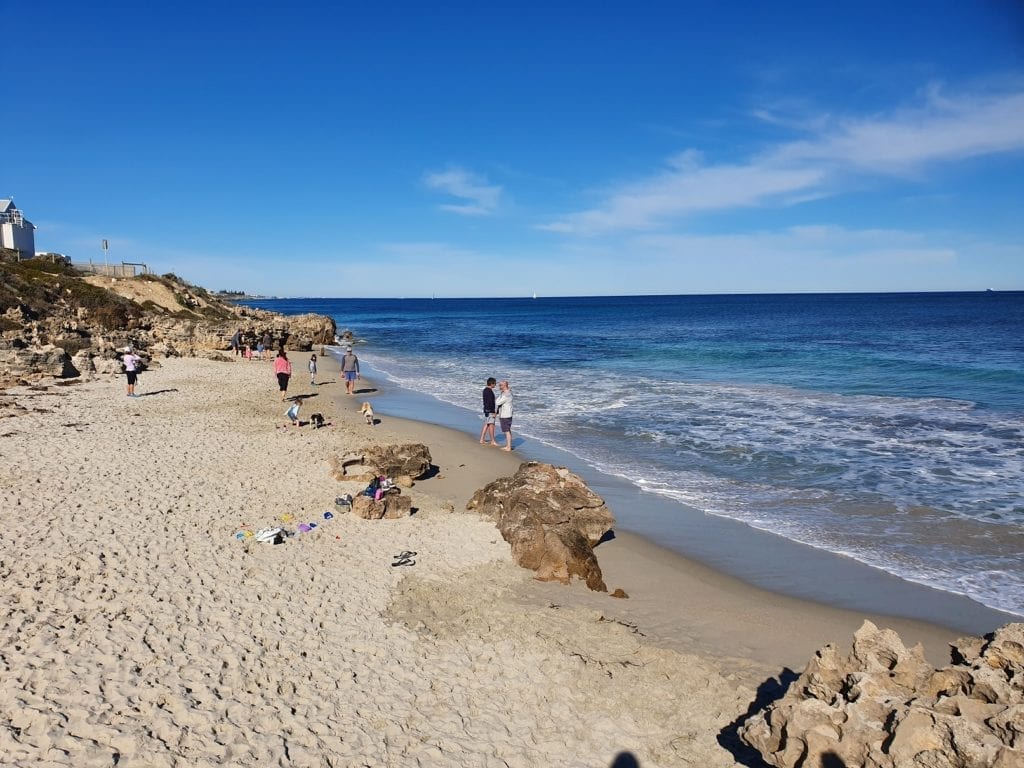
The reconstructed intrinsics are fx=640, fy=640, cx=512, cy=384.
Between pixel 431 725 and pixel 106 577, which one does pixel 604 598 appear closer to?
pixel 431 725

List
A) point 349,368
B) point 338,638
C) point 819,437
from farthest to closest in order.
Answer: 1. point 349,368
2. point 819,437
3. point 338,638

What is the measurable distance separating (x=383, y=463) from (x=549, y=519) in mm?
4099

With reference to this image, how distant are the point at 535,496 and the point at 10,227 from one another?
69016mm

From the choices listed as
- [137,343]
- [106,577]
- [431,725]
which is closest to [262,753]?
[431,725]

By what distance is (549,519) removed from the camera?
9211 mm

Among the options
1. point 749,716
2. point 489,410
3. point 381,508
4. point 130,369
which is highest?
point 130,369

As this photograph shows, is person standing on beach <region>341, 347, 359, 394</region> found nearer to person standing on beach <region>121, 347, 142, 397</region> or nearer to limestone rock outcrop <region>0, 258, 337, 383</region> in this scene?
limestone rock outcrop <region>0, 258, 337, 383</region>

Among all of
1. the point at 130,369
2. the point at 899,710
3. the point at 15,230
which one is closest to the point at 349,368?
the point at 130,369

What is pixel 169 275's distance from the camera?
5809 cm

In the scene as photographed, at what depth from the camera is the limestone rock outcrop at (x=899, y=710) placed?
12.1 ft

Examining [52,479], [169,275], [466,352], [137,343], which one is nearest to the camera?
[52,479]

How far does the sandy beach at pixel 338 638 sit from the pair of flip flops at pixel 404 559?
118 mm

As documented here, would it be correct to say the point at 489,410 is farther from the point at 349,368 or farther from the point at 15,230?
the point at 15,230

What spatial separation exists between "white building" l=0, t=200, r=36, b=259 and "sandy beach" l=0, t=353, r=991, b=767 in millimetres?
61546
